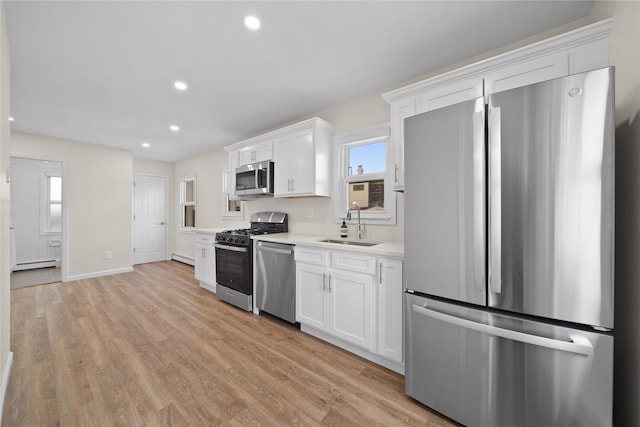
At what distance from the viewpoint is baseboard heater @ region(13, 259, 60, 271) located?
5.26m

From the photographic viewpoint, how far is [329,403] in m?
1.67

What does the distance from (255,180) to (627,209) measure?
136 inches

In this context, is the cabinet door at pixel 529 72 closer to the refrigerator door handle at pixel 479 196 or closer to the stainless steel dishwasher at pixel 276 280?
the refrigerator door handle at pixel 479 196

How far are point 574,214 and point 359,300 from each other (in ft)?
4.91

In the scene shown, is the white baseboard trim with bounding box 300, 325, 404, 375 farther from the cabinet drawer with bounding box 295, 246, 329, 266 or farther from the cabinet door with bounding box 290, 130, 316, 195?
the cabinet door with bounding box 290, 130, 316, 195

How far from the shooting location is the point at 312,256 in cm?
252

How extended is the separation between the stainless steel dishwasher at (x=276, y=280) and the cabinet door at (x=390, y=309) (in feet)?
3.34

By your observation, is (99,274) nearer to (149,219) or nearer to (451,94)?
(149,219)

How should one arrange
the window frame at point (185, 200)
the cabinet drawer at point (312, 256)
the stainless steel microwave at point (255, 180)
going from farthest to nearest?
the window frame at point (185, 200) → the stainless steel microwave at point (255, 180) → the cabinet drawer at point (312, 256)

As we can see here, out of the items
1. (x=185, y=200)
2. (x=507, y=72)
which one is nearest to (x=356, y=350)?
(x=507, y=72)

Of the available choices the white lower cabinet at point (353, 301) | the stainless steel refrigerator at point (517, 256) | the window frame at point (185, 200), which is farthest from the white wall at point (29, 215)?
the stainless steel refrigerator at point (517, 256)

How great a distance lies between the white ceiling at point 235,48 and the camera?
1681 millimetres

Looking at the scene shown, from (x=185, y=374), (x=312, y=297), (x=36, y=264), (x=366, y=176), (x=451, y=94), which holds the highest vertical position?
(x=451, y=94)

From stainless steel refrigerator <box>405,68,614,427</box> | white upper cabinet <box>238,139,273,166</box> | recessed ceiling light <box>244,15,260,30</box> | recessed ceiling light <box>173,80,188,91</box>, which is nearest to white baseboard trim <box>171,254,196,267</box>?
white upper cabinet <box>238,139,273,166</box>
